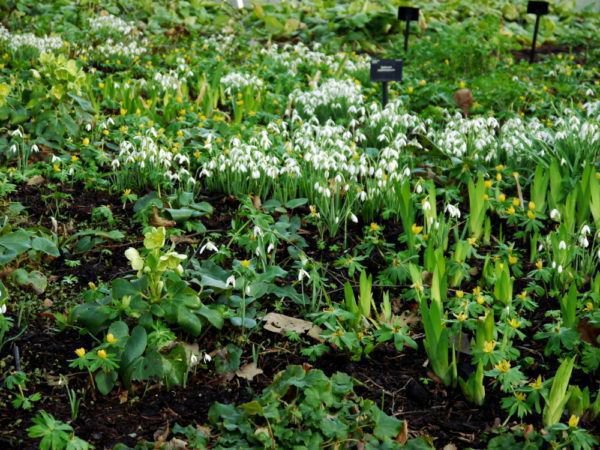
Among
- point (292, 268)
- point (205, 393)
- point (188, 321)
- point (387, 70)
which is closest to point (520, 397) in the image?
point (205, 393)

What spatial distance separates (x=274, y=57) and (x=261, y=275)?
198 inches

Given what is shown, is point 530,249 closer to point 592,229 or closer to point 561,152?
point 592,229

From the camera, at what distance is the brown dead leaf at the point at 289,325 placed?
339 cm

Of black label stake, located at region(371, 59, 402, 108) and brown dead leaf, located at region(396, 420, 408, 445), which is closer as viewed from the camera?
brown dead leaf, located at region(396, 420, 408, 445)

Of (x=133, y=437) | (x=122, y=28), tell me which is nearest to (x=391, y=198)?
(x=133, y=437)

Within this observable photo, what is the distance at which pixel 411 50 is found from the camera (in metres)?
8.19

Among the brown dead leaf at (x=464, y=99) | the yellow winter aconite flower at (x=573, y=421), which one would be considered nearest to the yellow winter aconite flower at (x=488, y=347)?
the yellow winter aconite flower at (x=573, y=421)

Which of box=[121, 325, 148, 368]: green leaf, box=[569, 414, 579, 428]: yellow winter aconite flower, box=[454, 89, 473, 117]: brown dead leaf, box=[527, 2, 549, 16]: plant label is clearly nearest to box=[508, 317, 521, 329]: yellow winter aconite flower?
box=[569, 414, 579, 428]: yellow winter aconite flower

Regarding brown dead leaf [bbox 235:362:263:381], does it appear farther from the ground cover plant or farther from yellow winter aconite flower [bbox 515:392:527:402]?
yellow winter aconite flower [bbox 515:392:527:402]

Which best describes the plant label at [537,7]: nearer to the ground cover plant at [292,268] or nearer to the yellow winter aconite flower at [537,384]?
the ground cover plant at [292,268]

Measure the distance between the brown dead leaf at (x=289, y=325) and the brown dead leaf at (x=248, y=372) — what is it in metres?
0.25

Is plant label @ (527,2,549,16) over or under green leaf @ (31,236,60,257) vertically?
over

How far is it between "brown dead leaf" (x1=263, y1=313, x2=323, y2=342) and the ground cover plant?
0.01 meters

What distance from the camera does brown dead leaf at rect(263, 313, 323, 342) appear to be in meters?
3.39
